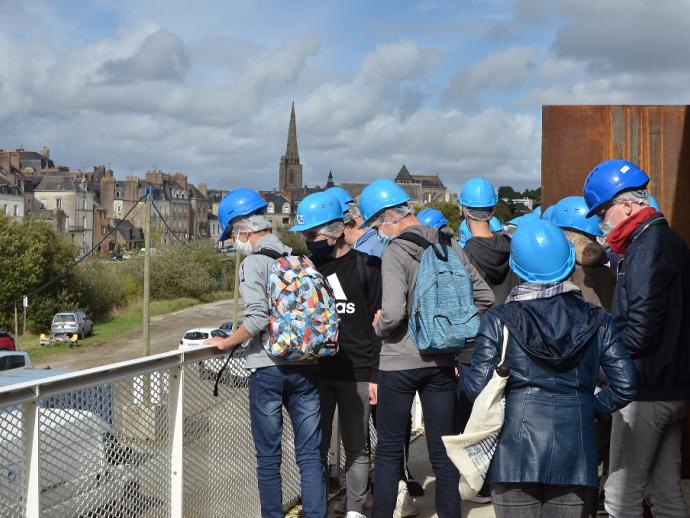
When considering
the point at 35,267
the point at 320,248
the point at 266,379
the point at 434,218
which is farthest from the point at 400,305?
the point at 35,267

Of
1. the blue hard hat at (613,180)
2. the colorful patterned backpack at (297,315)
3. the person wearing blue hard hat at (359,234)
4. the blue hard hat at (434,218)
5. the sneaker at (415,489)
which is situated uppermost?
the blue hard hat at (613,180)

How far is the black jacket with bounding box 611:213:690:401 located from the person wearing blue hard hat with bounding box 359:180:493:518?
109 centimetres

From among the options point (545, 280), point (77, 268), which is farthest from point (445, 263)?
point (77, 268)

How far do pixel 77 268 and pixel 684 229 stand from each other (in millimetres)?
65640

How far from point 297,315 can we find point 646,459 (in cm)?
179

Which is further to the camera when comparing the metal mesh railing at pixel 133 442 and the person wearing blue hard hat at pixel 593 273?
the person wearing blue hard hat at pixel 593 273

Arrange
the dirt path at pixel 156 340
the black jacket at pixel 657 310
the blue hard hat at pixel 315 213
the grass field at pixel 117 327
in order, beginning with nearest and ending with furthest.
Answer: the black jacket at pixel 657 310
the blue hard hat at pixel 315 213
the dirt path at pixel 156 340
the grass field at pixel 117 327

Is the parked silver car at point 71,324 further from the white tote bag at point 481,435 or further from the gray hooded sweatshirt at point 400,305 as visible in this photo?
the white tote bag at point 481,435

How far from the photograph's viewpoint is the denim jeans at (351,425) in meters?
5.52

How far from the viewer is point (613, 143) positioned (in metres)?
7.03

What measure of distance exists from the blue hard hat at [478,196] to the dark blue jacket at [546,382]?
2347 mm

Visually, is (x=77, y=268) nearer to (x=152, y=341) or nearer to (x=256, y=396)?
(x=152, y=341)

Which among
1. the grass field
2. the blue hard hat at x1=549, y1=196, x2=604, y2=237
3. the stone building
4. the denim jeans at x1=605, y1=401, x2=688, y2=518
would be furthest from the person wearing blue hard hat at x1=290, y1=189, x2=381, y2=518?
the stone building

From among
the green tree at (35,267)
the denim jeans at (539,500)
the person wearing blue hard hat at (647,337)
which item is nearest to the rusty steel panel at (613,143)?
the person wearing blue hard hat at (647,337)
